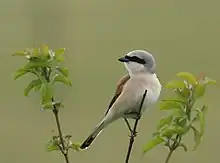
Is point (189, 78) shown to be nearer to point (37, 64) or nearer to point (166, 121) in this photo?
point (166, 121)

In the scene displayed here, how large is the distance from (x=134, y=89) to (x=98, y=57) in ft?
10.0

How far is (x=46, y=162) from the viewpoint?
10.9ft

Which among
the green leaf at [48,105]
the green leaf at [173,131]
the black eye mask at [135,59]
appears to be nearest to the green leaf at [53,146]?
the green leaf at [48,105]

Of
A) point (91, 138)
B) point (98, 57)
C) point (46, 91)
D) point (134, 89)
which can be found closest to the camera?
point (46, 91)

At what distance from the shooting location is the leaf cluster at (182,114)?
0.93 metres

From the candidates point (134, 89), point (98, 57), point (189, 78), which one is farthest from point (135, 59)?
point (98, 57)

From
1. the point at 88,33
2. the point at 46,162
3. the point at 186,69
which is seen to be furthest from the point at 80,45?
the point at 46,162

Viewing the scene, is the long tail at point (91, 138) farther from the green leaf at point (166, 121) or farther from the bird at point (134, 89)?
the green leaf at point (166, 121)

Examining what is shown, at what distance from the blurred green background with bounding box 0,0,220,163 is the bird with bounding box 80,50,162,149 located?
1.61 meters

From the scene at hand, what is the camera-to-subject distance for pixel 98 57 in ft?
14.3

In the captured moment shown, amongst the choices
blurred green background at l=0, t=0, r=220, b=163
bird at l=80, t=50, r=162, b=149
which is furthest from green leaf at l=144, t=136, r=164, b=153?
blurred green background at l=0, t=0, r=220, b=163

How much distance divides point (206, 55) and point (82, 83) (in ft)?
2.90

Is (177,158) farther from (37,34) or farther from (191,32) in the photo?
(191,32)

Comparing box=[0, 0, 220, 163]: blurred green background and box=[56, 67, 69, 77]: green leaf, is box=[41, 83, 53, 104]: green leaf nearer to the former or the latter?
box=[56, 67, 69, 77]: green leaf
